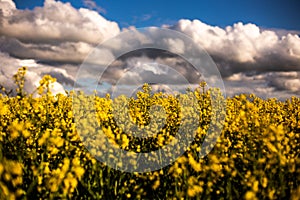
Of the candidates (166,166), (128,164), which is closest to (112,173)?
(128,164)

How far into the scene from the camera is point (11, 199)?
113 inches

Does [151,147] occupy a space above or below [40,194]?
above

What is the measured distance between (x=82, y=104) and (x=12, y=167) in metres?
4.22

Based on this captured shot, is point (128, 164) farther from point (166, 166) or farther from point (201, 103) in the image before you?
point (201, 103)

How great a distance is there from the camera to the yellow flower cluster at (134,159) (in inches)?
150

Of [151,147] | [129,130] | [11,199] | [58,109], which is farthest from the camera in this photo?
[58,109]

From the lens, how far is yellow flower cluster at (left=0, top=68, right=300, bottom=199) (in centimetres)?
381

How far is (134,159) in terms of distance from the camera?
5270 mm

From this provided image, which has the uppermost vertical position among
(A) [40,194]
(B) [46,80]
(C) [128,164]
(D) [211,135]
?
(B) [46,80]

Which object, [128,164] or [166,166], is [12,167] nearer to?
[128,164]

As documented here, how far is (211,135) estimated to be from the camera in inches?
235

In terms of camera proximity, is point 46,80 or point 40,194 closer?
point 40,194

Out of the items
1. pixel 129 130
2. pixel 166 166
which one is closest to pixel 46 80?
pixel 129 130

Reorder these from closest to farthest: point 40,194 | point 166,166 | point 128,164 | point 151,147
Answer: point 40,194 → point 128,164 → point 166,166 → point 151,147
